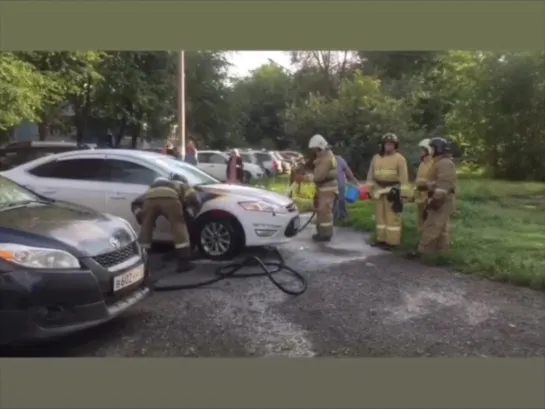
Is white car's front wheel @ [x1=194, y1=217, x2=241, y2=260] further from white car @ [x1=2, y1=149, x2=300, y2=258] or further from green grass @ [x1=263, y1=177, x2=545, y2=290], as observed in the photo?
green grass @ [x1=263, y1=177, x2=545, y2=290]

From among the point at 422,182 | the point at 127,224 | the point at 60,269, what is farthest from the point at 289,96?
the point at 60,269

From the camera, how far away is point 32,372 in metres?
4.55

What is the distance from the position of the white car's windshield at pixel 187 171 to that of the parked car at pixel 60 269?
0.52 metres

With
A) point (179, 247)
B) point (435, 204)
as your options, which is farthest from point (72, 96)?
point (435, 204)

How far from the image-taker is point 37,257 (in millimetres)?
4207

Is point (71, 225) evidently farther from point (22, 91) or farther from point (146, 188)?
point (22, 91)

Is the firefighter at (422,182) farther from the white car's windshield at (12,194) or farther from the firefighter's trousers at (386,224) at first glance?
the white car's windshield at (12,194)

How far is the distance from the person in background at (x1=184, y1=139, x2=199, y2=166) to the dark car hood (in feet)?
2.23

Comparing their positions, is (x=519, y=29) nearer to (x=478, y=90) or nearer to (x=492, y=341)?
(x=478, y=90)

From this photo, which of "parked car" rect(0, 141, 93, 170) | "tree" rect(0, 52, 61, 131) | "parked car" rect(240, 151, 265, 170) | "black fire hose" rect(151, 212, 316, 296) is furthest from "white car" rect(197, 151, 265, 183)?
"tree" rect(0, 52, 61, 131)

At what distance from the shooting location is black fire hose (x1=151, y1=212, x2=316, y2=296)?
15.4ft

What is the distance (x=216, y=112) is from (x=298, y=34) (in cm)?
81

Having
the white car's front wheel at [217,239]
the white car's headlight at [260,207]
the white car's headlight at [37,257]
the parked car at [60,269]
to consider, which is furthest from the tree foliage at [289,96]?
the white car's headlight at [37,257]

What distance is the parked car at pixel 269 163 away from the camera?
481 centimetres
